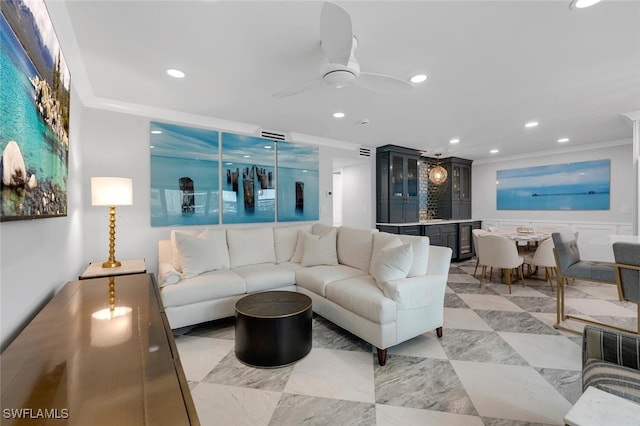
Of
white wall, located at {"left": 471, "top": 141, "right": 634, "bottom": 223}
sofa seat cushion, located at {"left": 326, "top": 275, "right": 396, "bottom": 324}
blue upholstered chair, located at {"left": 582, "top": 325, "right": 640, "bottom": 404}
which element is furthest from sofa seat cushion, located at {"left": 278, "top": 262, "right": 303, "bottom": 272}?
white wall, located at {"left": 471, "top": 141, "right": 634, "bottom": 223}

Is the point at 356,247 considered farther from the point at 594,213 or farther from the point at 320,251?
the point at 594,213

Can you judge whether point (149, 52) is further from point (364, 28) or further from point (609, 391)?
point (609, 391)

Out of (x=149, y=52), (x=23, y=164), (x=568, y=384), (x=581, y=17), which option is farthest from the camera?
(x=149, y=52)

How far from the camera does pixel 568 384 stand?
191 centimetres

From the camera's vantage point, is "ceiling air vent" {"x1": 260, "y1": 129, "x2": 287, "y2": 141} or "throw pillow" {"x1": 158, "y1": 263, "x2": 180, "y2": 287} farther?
"ceiling air vent" {"x1": 260, "y1": 129, "x2": 287, "y2": 141}

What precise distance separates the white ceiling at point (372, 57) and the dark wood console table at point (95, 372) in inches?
67.2

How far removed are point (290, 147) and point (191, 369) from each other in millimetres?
3235

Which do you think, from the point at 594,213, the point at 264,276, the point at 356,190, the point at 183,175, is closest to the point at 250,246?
the point at 264,276

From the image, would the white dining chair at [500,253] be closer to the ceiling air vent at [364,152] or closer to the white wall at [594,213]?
the white wall at [594,213]

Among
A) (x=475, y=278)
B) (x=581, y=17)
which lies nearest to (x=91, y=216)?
(x=581, y=17)

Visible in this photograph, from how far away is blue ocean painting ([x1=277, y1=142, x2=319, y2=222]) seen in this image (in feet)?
14.3

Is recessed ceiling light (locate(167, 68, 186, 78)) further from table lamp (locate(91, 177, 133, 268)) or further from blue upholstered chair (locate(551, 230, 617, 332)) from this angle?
blue upholstered chair (locate(551, 230, 617, 332))

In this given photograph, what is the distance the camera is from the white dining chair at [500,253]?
3.94 m

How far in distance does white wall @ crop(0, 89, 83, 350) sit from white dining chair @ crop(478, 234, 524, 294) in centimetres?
472
